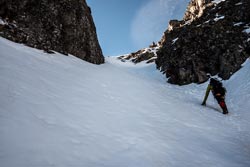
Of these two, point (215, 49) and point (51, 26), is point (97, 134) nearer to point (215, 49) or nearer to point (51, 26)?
point (51, 26)

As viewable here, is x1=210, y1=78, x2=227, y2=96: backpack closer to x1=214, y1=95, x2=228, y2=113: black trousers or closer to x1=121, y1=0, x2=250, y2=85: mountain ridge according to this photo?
x1=214, y1=95, x2=228, y2=113: black trousers

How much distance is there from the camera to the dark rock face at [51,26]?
18.8 meters

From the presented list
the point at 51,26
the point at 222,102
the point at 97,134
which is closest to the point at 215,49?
the point at 222,102

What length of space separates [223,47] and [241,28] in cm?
439

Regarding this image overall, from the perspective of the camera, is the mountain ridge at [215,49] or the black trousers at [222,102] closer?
the black trousers at [222,102]

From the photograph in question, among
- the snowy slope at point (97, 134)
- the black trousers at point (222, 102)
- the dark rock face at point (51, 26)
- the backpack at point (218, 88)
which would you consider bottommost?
the snowy slope at point (97, 134)

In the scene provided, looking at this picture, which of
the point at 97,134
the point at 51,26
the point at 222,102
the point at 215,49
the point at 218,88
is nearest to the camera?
the point at 97,134

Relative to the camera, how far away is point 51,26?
22.7 meters

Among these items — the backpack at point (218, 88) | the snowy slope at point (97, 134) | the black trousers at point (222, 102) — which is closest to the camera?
the snowy slope at point (97, 134)

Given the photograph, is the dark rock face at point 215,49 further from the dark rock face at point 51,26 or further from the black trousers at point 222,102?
the dark rock face at point 51,26

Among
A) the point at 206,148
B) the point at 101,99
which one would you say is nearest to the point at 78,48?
the point at 101,99

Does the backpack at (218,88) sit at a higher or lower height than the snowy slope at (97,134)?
higher

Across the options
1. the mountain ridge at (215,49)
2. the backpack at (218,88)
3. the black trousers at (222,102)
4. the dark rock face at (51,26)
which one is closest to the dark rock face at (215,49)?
the mountain ridge at (215,49)

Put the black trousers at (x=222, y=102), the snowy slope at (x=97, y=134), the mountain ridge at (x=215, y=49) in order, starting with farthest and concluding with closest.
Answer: the mountain ridge at (x=215, y=49) < the black trousers at (x=222, y=102) < the snowy slope at (x=97, y=134)
